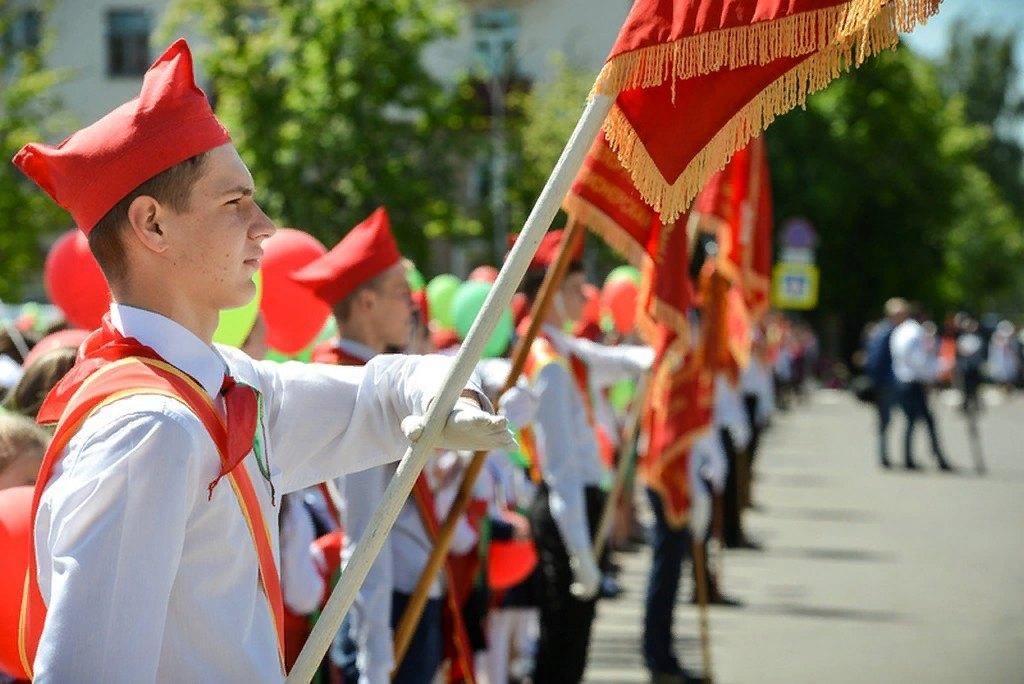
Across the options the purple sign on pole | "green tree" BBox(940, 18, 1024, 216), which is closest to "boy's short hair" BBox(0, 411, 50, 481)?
the purple sign on pole

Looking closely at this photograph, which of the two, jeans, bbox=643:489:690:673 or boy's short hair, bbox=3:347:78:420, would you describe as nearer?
boy's short hair, bbox=3:347:78:420

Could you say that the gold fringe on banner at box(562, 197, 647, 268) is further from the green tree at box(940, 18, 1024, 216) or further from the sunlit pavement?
the green tree at box(940, 18, 1024, 216)

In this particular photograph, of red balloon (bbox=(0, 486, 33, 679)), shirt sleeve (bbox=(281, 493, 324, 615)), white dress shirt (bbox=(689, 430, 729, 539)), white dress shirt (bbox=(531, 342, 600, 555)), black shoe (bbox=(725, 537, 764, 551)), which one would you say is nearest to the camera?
red balloon (bbox=(0, 486, 33, 679))

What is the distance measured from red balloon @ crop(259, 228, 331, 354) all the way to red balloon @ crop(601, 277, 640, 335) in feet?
24.2

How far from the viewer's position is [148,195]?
2531mm

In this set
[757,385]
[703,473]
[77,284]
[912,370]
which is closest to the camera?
[77,284]

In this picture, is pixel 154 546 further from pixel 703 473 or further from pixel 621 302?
pixel 621 302

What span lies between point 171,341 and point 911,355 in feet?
63.6

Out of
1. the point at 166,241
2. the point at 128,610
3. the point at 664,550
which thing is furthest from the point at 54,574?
the point at 664,550

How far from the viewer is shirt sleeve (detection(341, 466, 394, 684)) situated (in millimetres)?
4605

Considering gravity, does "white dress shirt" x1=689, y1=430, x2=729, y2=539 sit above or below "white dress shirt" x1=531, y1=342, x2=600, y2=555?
below

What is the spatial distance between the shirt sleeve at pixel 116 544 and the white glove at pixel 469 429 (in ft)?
1.38

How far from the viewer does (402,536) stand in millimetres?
5172

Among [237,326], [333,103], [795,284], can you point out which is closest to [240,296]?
[237,326]
